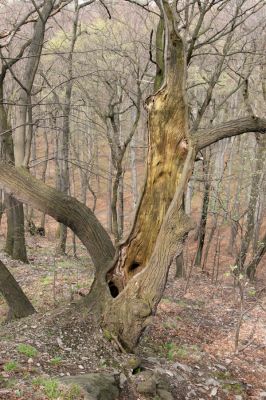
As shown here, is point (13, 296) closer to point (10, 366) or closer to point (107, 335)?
point (107, 335)

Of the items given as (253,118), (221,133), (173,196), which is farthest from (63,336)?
(253,118)

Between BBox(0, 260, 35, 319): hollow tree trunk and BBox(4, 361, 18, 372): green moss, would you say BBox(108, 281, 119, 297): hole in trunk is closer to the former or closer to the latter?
BBox(4, 361, 18, 372): green moss

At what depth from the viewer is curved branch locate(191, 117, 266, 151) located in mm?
5305

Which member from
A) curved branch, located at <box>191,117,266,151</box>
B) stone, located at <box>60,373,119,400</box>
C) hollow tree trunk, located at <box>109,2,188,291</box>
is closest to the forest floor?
stone, located at <box>60,373,119,400</box>

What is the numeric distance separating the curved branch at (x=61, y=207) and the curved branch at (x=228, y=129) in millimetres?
1895

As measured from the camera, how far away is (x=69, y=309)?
579 cm

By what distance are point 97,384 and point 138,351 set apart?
1394mm

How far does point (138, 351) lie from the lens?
558 centimetres

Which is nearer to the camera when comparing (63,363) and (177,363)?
(63,363)

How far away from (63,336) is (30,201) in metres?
1.90

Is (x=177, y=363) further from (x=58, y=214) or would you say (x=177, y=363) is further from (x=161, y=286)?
(x=58, y=214)

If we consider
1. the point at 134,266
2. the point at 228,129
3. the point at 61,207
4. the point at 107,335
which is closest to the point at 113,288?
the point at 134,266

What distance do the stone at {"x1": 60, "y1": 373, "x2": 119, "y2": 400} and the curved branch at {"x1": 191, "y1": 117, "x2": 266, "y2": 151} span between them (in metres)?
3.09

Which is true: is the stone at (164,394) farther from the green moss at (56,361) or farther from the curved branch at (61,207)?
the curved branch at (61,207)
